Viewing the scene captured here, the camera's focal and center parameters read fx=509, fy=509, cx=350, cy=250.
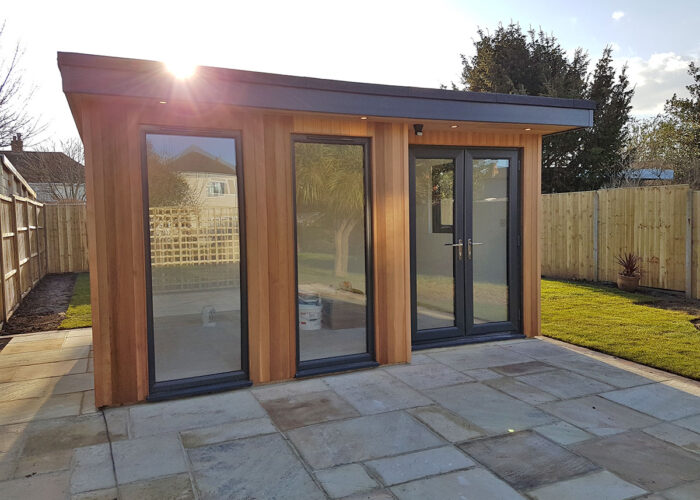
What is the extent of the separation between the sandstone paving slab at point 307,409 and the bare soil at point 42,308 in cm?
436

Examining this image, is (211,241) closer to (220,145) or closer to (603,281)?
(220,145)

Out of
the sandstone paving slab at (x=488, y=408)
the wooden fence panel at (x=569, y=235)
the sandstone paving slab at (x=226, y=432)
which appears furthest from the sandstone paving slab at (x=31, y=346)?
the wooden fence panel at (x=569, y=235)

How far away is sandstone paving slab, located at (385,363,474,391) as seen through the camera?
425 cm

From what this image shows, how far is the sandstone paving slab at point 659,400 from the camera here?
11.6 feet

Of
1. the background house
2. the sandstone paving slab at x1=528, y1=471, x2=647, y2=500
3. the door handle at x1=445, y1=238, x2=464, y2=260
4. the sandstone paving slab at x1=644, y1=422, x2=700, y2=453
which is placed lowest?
the sandstone paving slab at x1=644, y1=422, x2=700, y2=453

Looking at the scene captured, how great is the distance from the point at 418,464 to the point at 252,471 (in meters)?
0.92

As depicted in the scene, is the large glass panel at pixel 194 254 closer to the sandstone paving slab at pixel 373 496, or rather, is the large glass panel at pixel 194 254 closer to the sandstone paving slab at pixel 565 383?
the sandstone paving slab at pixel 373 496

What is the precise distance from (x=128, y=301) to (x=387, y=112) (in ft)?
8.48

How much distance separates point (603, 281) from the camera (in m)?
9.61

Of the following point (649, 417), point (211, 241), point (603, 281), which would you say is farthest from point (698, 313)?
point (211, 241)

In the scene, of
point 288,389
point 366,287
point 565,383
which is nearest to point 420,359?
point 366,287

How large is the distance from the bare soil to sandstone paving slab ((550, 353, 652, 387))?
20.2ft

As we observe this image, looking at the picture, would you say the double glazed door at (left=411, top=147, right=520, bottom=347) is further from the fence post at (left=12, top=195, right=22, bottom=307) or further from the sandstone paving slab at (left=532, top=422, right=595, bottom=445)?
the fence post at (left=12, top=195, right=22, bottom=307)

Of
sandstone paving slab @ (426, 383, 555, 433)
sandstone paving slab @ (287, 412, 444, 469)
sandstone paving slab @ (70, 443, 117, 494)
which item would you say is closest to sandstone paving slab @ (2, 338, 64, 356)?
sandstone paving slab @ (70, 443, 117, 494)
